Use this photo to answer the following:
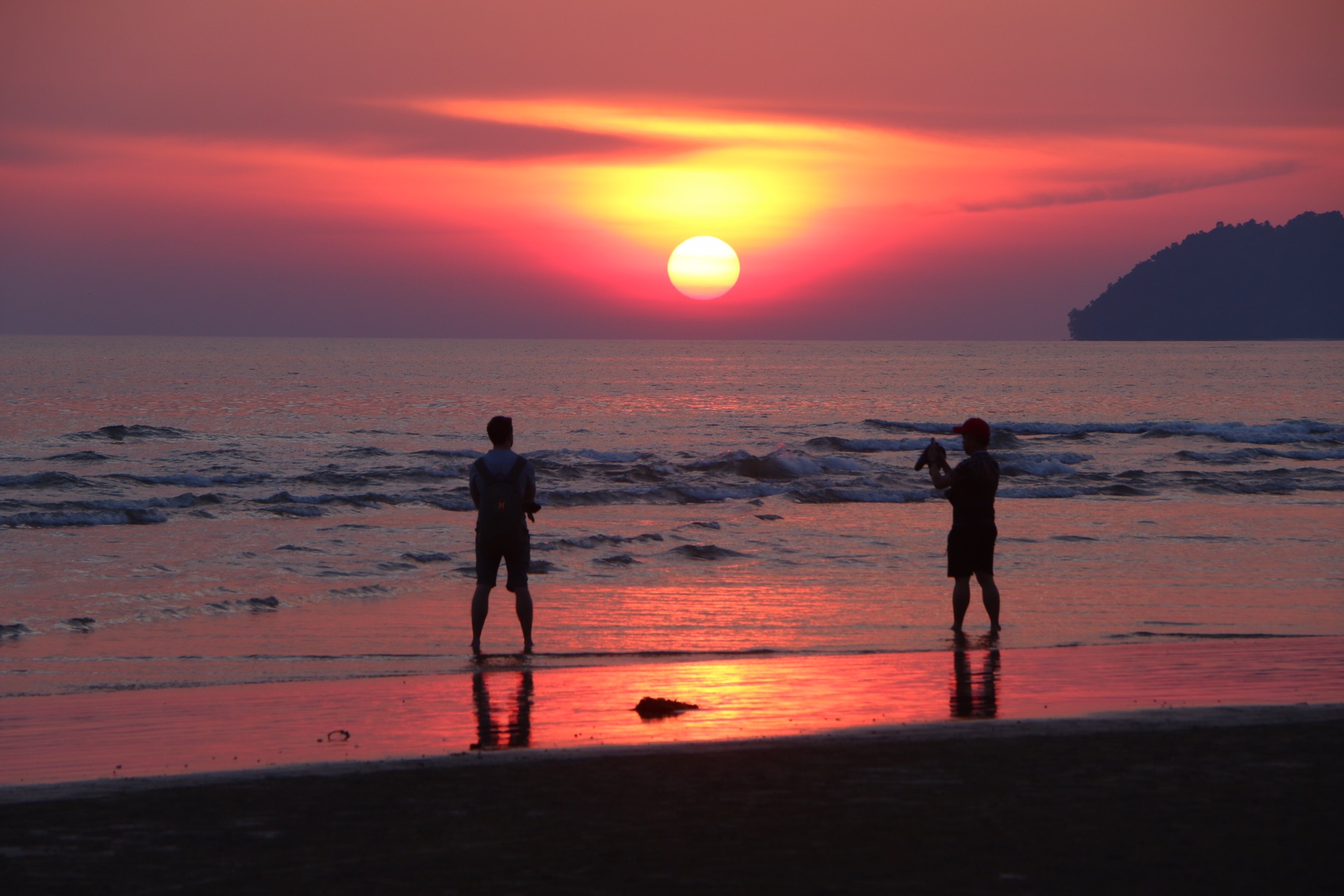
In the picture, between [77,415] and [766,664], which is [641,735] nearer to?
[766,664]

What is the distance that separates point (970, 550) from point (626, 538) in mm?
8774

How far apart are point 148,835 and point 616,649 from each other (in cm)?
577

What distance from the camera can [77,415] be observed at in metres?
53.8

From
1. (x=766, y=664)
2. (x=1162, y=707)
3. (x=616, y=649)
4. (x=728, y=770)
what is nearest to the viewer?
(x=728, y=770)

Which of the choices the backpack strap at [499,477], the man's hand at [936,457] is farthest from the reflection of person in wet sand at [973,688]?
the backpack strap at [499,477]

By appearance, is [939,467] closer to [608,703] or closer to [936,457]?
[936,457]

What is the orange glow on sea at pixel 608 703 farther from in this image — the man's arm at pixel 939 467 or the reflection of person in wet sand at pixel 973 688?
the man's arm at pixel 939 467

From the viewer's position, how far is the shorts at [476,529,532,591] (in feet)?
33.8

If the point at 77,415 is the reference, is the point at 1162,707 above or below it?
below

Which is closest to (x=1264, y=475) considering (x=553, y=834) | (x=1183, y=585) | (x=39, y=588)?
(x=1183, y=585)

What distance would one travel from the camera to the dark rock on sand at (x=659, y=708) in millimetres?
7773

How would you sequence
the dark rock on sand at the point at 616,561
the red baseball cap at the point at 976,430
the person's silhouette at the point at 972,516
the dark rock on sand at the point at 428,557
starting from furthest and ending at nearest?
the dark rock on sand at the point at 428,557 < the dark rock on sand at the point at 616,561 < the person's silhouette at the point at 972,516 < the red baseball cap at the point at 976,430

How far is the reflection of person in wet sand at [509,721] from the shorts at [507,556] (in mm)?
1266

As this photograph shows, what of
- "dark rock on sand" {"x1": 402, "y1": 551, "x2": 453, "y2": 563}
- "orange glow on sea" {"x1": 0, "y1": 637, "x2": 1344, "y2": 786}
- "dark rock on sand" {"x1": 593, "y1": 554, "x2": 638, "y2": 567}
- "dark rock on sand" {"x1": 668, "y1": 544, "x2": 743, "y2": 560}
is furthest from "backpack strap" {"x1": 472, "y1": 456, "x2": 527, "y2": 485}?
"dark rock on sand" {"x1": 668, "y1": 544, "x2": 743, "y2": 560}
